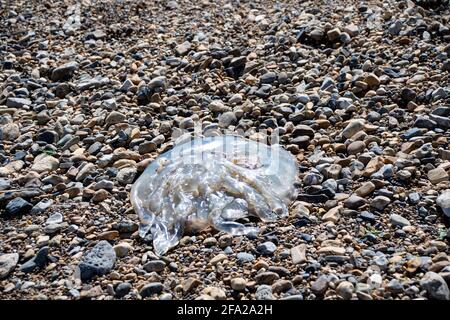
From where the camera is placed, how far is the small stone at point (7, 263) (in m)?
3.22

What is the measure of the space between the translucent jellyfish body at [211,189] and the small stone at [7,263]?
725 millimetres

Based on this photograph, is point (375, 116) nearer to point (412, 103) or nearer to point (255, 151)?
point (412, 103)

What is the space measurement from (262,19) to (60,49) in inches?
79.8

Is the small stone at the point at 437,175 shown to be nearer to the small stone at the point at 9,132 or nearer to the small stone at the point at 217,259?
the small stone at the point at 217,259

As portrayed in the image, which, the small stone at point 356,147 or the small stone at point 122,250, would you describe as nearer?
the small stone at point 122,250

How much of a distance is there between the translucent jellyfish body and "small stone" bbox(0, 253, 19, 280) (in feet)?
2.38

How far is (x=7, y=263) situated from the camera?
3273 mm

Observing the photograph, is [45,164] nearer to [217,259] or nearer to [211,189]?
[211,189]

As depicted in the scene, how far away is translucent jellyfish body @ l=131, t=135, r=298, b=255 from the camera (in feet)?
11.4

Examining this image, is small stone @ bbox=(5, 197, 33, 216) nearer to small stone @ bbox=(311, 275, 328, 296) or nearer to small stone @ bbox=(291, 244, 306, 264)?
small stone @ bbox=(291, 244, 306, 264)

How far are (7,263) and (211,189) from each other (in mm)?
1256

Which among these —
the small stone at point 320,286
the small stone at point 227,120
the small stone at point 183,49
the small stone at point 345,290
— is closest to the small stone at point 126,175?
the small stone at point 227,120

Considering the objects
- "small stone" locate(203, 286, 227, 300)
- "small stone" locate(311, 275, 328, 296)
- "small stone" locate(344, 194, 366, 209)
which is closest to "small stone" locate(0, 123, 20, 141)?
"small stone" locate(203, 286, 227, 300)

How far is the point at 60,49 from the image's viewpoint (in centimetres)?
577
